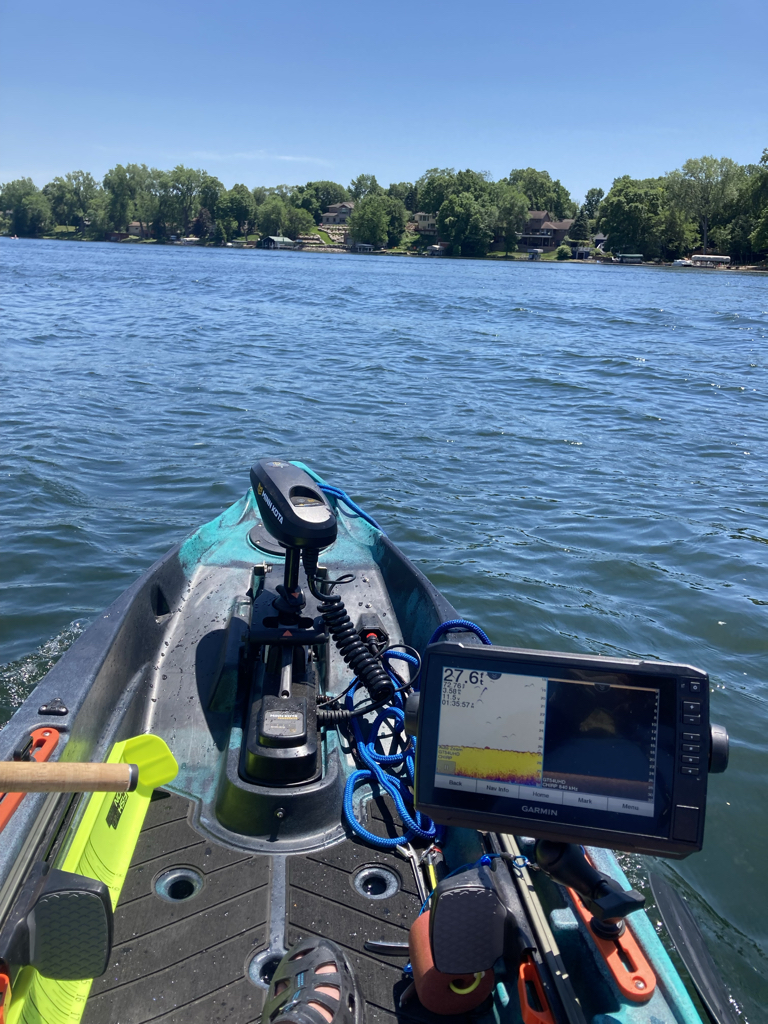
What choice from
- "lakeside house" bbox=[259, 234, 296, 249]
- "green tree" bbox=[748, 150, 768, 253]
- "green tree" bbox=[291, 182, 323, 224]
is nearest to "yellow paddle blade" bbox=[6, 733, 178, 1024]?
"green tree" bbox=[748, 150, 768, 253]

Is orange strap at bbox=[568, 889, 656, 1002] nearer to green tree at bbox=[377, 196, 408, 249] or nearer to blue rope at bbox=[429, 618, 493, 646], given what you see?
blue rope at bbox=[429, 618, 493, 646]

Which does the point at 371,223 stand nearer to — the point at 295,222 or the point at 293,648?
the point at 295,222

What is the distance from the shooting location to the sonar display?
1.77 m

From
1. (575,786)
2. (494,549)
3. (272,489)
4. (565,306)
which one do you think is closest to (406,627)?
(272,489)

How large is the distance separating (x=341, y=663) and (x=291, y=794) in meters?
1.26

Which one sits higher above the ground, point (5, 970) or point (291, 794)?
point (5, 970)

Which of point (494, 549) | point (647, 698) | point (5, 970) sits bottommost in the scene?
point (494, 549)

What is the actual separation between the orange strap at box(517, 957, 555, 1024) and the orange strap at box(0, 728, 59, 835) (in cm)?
152

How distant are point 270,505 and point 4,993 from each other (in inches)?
80.8

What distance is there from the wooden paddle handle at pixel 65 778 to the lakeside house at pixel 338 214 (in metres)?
130

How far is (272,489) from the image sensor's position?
11.1 feet

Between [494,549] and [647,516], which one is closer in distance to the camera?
[494,549]

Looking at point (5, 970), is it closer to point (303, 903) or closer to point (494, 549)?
point (303, 903)

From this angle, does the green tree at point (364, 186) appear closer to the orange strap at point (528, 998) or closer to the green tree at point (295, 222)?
the green tree at point (295, 222)
